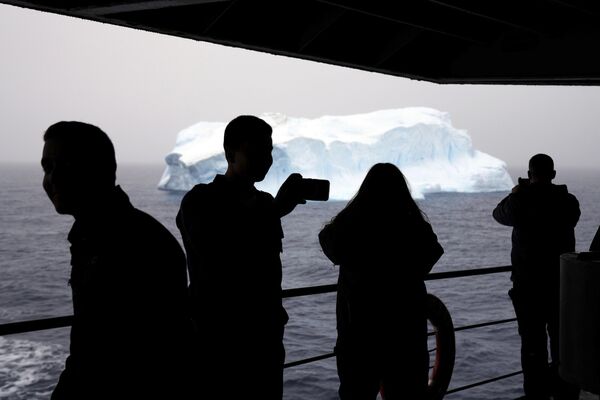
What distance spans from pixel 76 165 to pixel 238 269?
854 millimetres

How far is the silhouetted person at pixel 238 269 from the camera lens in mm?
2027

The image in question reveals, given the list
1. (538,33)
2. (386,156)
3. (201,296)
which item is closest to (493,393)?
(538,33)

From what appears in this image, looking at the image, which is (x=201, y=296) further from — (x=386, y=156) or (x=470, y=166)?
(x=470, y=166)

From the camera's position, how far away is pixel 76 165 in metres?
1.29

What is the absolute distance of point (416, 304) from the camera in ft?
8.36

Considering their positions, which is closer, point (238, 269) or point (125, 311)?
point (125, 311)

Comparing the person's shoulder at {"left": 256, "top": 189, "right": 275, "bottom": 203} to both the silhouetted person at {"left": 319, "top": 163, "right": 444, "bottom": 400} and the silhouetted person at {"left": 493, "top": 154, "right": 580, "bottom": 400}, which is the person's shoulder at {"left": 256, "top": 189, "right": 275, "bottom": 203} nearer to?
the silhouetted person at {"left": 319, "top": 163, "right": 444, "bottom": 400}

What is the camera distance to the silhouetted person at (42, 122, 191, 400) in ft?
4.08

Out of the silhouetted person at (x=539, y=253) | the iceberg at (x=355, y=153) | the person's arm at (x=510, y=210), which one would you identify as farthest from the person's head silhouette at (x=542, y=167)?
the iceberg at (x=355, y=153)

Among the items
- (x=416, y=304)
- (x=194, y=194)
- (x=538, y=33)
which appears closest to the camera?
(x=194, y=194)

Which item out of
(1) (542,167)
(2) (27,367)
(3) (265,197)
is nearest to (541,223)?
(1) (542,167)

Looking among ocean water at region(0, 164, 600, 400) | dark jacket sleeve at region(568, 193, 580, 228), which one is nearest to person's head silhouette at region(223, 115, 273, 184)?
dark jacket sleeve at region(568, 193, 580, 228)

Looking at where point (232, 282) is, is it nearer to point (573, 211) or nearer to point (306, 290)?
point (306, 290)

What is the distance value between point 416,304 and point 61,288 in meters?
39.9
